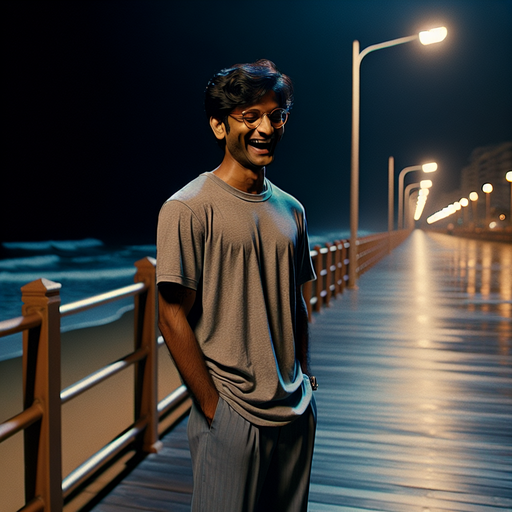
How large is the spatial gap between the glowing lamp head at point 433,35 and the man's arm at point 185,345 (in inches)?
495

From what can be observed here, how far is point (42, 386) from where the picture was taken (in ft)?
8.80

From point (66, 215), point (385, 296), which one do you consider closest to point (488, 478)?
point (385, 296)

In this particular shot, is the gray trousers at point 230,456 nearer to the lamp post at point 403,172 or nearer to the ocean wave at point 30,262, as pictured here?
the lamp post at point 403,172

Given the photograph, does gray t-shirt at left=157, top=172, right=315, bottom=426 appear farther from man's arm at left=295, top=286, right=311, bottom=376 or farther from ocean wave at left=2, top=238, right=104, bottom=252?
ocean wave at left=2, top=238, right=104, bottom=252

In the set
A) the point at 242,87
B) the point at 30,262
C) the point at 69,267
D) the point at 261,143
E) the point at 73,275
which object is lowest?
the point at 73,275

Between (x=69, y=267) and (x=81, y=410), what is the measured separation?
61768mm

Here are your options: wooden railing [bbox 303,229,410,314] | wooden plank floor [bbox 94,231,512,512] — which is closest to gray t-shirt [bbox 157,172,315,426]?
wooden plank floor [bbox 94,231,512,512]

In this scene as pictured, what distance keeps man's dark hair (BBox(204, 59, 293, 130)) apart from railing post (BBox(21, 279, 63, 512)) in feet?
4.28

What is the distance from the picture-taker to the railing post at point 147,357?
12.6ft

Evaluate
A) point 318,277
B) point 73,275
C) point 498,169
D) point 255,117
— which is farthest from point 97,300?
point 498,169

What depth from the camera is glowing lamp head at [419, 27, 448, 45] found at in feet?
41.8

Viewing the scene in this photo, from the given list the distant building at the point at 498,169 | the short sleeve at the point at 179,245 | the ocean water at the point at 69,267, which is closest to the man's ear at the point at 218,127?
the short sleeve at the point at 179,245

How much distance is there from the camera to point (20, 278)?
6047cm

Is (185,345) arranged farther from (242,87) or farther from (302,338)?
(242,87)
